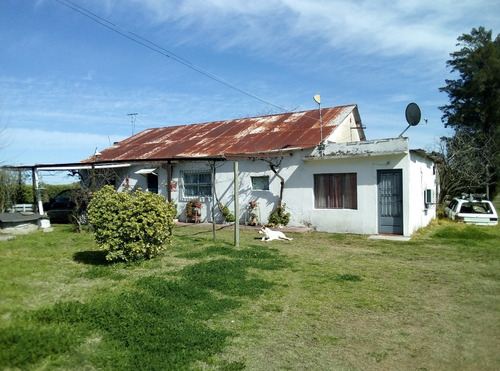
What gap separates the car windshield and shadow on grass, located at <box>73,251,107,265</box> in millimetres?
14917

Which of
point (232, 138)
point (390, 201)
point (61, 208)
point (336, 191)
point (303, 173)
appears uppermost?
point (232, 138)

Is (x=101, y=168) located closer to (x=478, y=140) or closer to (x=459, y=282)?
(x=459, y=282)

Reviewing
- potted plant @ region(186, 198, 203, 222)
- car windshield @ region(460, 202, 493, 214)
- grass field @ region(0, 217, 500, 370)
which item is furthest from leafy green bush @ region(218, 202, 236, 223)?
car windshield @ region(460, 202, 493, 214)

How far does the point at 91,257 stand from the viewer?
29.6ft

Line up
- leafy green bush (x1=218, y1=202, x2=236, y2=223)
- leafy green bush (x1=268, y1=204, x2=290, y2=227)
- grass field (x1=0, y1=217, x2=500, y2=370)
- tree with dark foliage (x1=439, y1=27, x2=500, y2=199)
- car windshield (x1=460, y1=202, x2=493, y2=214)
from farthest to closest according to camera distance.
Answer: tree with dark foliage (x1=439, y1=27, x2=500, y2=199) < car windshield (x1=460, y1=202, x2=493, y2=214) < leafy green bush (x1=218, y1=202, x2=236, y2=223) < leafy green bush (x1=268, y1=204, x2=290, y2=227) < grass field (x1=0, y1=217, x2=500, y2=370)

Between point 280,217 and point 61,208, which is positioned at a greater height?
point 61,208

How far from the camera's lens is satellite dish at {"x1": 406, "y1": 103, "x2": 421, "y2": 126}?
13.7 meters

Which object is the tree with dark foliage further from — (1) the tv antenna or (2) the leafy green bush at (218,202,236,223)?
(2) the leafy green bush at (218,202,236,223)

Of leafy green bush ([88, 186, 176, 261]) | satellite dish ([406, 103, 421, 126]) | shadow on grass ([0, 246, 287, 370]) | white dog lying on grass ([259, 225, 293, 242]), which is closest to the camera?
shadow on grass ([0, 246, 287, 370])

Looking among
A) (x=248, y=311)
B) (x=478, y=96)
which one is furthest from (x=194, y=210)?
(x=478, y=96)

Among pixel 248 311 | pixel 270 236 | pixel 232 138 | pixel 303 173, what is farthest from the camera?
pixel 232 138

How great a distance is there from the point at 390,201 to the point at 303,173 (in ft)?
10.9

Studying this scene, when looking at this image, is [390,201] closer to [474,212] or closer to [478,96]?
[474,212]

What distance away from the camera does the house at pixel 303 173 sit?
1316cm
